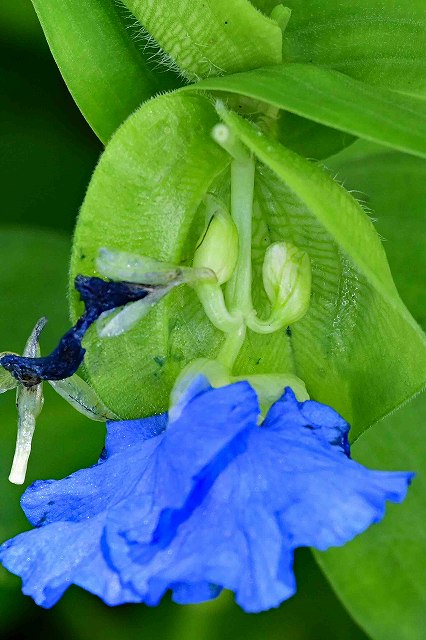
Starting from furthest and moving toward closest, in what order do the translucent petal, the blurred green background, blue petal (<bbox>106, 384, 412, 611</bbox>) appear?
the blurred green background → the translucent petal → blue petal (<bbox>106, 384, 412, 611</bbox>)

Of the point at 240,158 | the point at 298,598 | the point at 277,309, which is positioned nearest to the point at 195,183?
the point at 240,158

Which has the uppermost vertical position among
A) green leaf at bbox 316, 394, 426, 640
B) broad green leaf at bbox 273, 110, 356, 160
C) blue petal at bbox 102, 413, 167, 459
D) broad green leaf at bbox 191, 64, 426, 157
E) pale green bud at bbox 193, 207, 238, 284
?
broad green leaf at bbox 191, 64, 426, 157

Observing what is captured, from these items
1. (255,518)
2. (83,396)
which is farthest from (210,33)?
(255,518)

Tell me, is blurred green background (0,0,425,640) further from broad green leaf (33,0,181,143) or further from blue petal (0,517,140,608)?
blue petal (0,517,140,608)

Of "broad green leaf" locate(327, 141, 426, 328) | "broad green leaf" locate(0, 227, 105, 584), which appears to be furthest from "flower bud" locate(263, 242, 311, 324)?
"broad green leaf" locate(0, 227, 105, 584)

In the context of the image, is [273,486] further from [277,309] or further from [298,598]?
[298,598]

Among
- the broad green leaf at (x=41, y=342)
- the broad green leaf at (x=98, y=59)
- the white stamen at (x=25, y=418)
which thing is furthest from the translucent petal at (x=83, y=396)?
the broad green leaf at (x=41, y=342)
